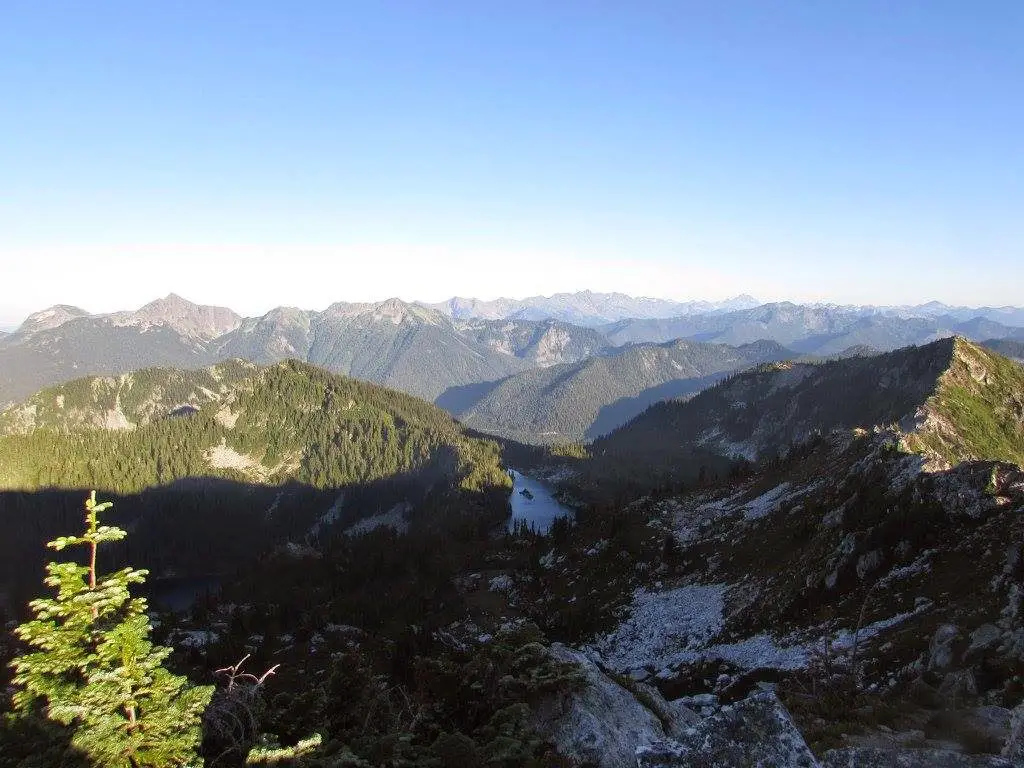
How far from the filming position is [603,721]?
19.9 metres

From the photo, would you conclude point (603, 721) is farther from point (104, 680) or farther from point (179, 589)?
point (179, 589)

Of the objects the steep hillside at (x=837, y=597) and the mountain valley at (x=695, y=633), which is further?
the steep hillside at (x=837, y=597)

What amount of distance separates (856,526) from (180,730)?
5060 cm

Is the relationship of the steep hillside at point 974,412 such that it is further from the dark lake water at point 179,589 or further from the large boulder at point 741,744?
the dark lake water at point 179,589

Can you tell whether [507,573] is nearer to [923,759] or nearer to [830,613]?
[830,613]

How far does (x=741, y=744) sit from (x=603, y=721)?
10.5 m

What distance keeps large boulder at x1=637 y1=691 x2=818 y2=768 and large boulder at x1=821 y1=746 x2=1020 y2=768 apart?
1.19 meters

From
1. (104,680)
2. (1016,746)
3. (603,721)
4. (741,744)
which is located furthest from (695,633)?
(104,680)

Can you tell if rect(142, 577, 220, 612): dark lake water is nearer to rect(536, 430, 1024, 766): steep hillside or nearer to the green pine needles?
rect(536, 430, 1024, 766): steep hillside

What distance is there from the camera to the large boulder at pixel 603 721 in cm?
1870

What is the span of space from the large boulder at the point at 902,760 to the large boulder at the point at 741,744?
119 cm

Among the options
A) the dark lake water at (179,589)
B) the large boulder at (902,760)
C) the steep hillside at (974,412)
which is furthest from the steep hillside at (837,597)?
the dark lake water at (179,589)

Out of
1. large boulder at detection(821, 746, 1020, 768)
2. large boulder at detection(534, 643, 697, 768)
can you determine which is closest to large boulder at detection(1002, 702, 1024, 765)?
large boulder at detection(821, 746, 1020, 768)

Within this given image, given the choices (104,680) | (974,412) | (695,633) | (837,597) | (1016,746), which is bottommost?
(695,633)
